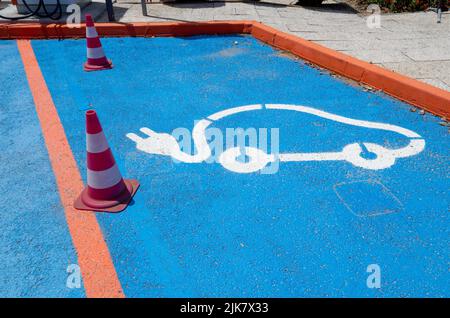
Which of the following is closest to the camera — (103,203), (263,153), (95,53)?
(103,203)

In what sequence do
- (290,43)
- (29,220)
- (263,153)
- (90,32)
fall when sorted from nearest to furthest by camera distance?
(29,220), (263,153), (90,32), (290,43)

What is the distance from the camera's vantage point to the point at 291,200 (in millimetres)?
2947

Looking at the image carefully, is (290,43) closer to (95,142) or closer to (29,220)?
(95,142)

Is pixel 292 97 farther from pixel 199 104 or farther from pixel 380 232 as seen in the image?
pixel 380 232

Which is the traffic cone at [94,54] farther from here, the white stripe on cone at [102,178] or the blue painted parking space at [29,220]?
the white stripe on cone at [102,178]

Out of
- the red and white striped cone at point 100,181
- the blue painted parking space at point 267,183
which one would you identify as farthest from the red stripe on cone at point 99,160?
the blue painted parking space at point 267,183

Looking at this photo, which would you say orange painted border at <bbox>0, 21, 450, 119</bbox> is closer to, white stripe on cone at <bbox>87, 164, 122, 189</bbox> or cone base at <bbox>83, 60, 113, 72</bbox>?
cone base at <bbox>83, 60, 113, 72</bbox>

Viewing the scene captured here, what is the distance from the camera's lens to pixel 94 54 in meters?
5.55

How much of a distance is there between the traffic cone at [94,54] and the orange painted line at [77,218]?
99 cm

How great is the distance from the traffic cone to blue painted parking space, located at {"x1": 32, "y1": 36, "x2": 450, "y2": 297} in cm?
29

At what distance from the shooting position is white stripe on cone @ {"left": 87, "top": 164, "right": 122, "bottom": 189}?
9.42 ft

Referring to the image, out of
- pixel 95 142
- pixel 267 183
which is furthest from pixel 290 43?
pixel 95 142

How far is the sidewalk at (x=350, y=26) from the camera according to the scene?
5234mm

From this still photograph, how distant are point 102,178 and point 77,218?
350 mm
